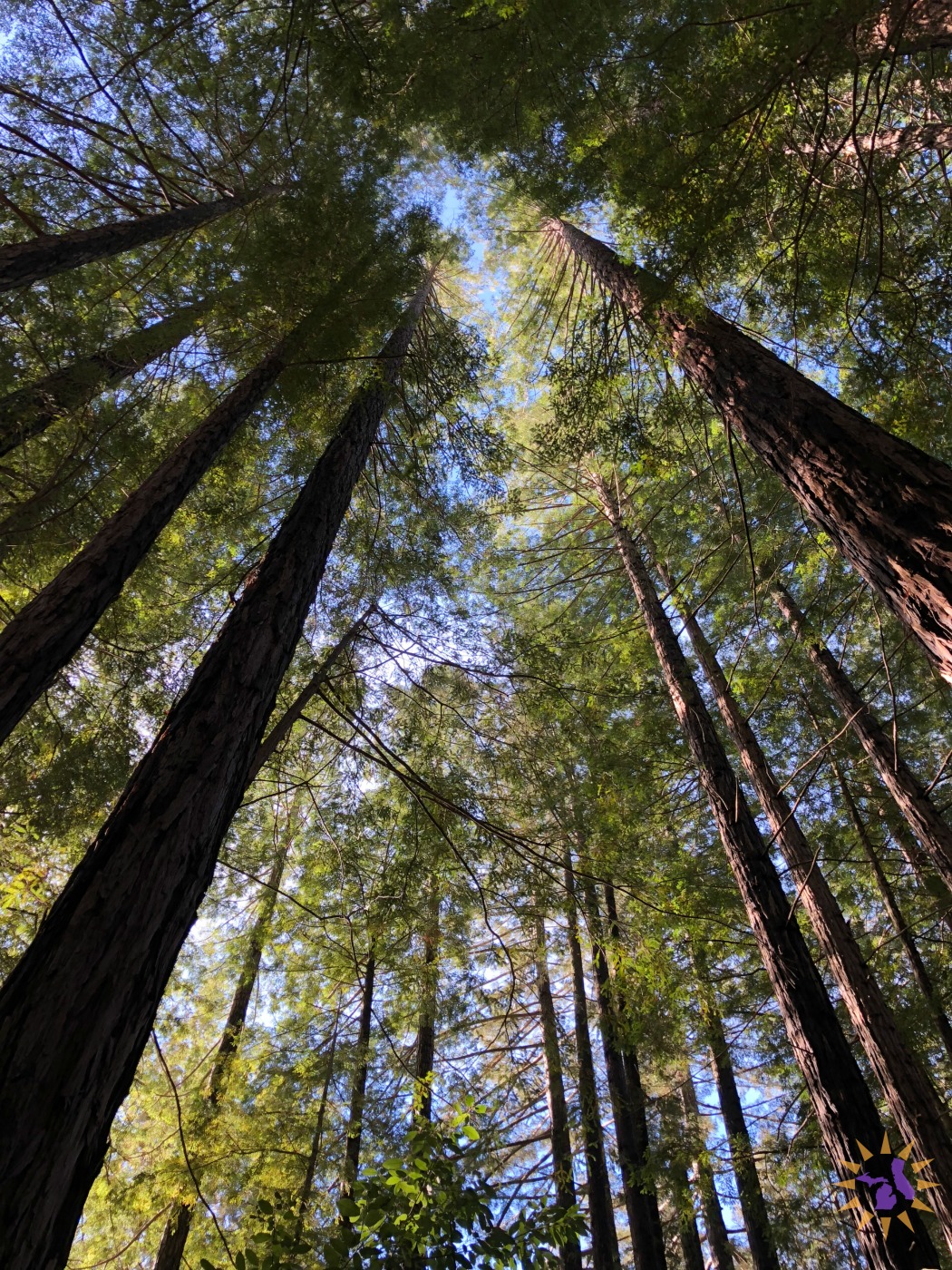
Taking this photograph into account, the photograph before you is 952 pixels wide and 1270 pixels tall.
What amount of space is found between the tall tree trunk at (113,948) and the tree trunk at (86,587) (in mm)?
1000

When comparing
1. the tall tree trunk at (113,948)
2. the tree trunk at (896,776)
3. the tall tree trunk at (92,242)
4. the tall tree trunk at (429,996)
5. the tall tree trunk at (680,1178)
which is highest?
the tall tree trunk at (92,242)

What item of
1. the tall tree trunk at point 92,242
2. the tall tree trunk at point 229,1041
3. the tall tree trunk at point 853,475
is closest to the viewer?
the tall tree trunk at point 853,475

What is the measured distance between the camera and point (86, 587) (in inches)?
145

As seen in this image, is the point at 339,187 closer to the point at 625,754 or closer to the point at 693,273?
the point at 693,273

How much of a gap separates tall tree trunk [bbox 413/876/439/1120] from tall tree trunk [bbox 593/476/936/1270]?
2.47m

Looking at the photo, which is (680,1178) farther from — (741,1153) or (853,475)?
(853,475)

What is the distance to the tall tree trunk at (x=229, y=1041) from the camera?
592 centimetres

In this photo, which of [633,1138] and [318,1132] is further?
[633,1138]

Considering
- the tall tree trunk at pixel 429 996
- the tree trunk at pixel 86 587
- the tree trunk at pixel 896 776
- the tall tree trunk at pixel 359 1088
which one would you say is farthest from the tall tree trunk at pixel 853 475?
the tall tree trunk at pixel 359 1088

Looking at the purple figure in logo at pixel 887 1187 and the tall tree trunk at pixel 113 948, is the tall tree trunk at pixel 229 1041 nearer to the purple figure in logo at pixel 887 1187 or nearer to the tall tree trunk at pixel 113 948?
the tall tree trunk at pixel 113 948

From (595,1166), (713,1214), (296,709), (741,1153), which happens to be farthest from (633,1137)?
(296,709)

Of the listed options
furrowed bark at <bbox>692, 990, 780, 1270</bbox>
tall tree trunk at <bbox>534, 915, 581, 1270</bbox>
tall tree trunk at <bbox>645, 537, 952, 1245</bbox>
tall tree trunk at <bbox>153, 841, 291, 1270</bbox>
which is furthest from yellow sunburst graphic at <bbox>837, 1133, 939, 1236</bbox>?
tall tree trunk at <bbox>534, 915, 581, 1270</bbox>

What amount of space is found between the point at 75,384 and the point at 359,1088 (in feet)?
24.3

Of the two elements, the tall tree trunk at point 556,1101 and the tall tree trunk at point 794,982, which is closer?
the tall tree trunk at point 794,982
